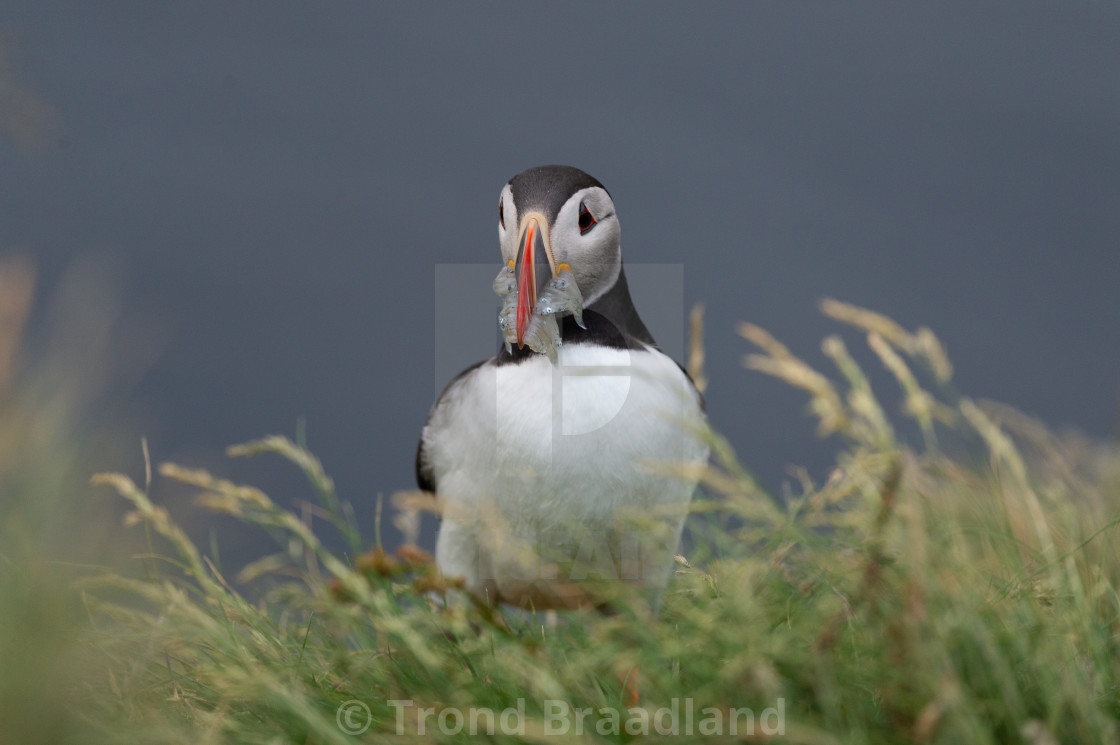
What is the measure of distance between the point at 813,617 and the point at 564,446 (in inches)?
62.4

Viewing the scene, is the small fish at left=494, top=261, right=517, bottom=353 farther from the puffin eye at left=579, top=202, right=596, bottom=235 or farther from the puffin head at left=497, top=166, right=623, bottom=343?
the puffin eye at left=579, top=202, right=596, bottom=235

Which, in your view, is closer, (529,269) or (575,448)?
(529,269)

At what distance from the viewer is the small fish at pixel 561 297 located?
385 centimetres

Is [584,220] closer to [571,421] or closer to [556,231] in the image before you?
[556,231]

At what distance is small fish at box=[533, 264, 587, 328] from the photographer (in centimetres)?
385

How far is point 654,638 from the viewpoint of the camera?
252 centimetres

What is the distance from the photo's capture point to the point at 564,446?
400 centimetres

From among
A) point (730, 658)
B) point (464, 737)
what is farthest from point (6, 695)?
point (730, 658)

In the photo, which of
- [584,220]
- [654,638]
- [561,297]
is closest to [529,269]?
[561,297]

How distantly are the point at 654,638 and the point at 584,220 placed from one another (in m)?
2.08

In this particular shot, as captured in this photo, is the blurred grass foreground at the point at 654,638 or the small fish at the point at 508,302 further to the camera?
the small fish at the point at 508,302

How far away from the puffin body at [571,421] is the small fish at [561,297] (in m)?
0.01

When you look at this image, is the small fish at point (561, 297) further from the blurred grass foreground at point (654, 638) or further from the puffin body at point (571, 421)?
the blurred grass foreground at point (654, 638)

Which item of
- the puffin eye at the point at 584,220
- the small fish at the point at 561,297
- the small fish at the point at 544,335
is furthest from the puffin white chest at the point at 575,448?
the puffin eye at the point at 584,220
